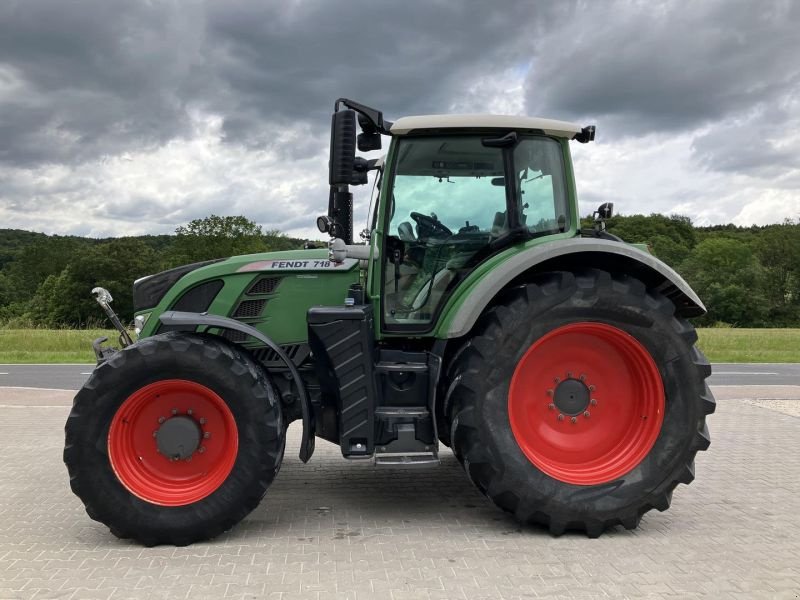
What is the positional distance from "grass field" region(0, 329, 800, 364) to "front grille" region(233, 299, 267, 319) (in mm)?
13439

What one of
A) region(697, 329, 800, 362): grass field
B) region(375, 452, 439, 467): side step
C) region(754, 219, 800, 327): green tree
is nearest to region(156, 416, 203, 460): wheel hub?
region(375, 452, 439, 467): side step

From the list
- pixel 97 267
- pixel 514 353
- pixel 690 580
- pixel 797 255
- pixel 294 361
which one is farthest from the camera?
pixel 797 255

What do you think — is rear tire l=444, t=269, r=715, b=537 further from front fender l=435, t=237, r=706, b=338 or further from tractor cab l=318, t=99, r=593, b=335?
tractor cab l=318, t=99, r=593, b=335

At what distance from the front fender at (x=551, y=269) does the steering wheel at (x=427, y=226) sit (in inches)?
14.4

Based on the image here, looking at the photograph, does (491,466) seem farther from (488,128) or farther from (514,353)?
(488,128)

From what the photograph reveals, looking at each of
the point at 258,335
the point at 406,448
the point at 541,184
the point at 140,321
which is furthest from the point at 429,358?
the point at 140,321

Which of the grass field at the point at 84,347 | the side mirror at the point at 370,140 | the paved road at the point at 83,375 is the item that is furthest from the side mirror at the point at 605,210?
the grass field at the point at 84,347

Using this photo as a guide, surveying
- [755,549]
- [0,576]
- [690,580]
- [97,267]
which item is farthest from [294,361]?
[97,267]

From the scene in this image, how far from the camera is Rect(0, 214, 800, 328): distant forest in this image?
43.9m

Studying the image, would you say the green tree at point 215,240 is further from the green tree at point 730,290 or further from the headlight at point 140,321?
the headlight at point 140,321

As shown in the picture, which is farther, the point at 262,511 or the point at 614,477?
the point at 262,511

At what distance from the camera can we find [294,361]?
4.36 meters

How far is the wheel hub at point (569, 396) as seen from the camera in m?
4.05

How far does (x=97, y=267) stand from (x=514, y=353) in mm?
47209
